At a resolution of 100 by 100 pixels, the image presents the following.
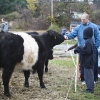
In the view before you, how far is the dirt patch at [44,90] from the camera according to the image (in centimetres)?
678

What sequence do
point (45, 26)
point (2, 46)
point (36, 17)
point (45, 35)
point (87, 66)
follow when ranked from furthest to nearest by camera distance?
point (36, 17)
point (45, 26)
point (45, 35)
point (87, 66)
point (2, 46)

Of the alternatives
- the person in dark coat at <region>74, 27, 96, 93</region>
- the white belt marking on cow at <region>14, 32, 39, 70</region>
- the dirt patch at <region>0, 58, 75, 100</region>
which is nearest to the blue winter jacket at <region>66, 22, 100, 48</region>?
the person in dark coat at <region>74, 27, 96, 93</region>

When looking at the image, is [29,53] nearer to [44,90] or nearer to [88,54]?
[44,90]

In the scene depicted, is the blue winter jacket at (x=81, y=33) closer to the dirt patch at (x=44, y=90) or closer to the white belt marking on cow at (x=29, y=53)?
the dirt patch at (x=44, y=90)

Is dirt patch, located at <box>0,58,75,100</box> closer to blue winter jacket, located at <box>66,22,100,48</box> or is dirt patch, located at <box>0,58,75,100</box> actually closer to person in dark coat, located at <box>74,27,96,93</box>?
person in dark coat, located at <box>74,27,96,93</box>

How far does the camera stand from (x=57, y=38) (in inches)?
328

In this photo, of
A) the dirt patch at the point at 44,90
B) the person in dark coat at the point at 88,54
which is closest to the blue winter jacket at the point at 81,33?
the person in dark coat at the point at 88,54

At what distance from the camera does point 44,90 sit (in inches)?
294

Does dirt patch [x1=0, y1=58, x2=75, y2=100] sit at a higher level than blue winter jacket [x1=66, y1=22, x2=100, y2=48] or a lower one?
lower

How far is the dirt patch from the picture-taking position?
678 cm

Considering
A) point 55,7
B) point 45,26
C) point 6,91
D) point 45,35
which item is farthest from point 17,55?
point 55,7

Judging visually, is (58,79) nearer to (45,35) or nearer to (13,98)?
(45,35)

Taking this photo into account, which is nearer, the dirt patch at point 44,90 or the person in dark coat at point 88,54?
the dirt patch at point 44,90

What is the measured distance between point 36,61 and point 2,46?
3.77 feet
